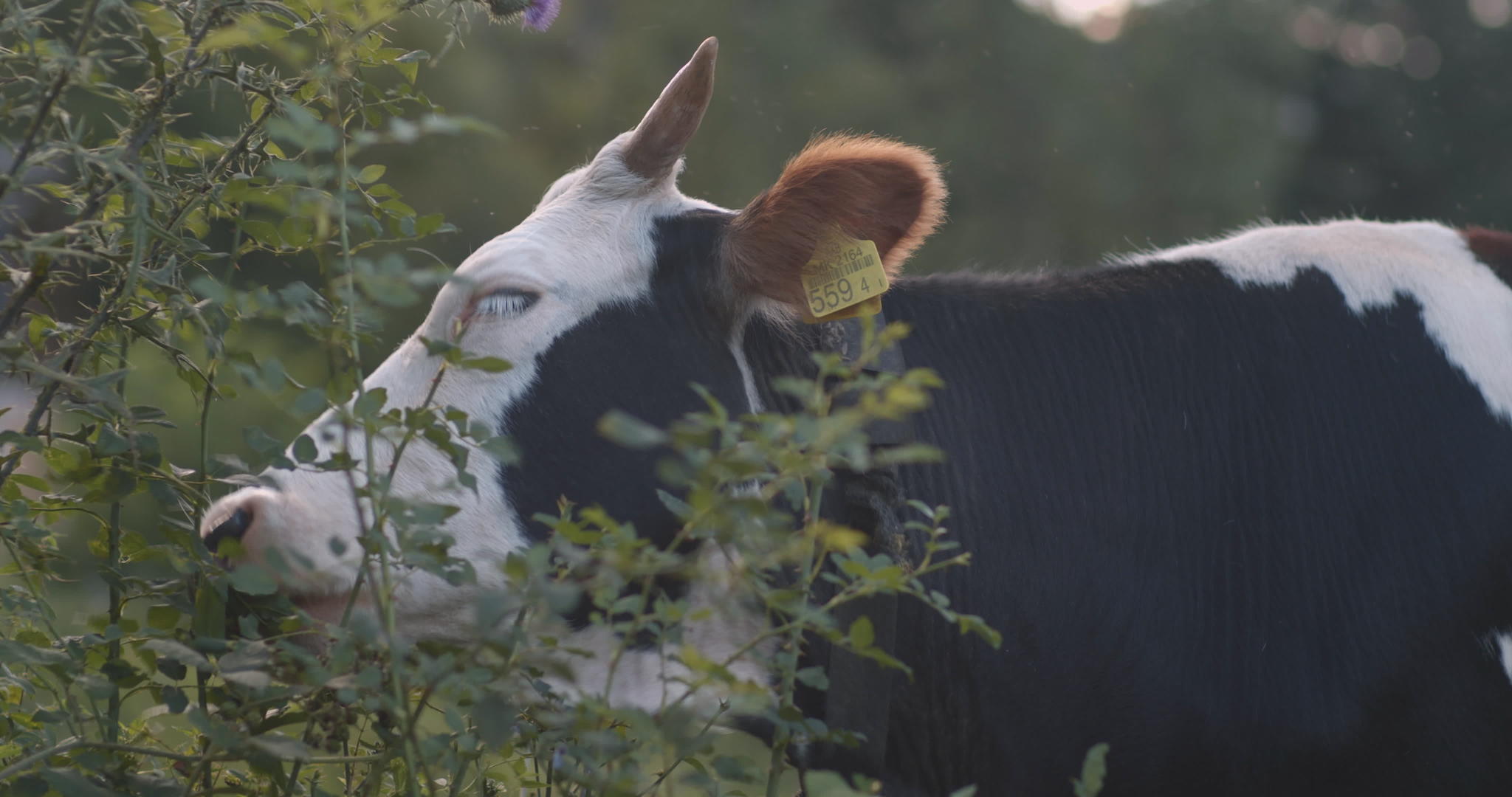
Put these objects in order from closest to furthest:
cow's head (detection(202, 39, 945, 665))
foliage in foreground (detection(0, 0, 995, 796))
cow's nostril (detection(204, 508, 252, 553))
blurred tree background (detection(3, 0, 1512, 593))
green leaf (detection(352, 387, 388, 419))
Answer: foliage in foreground (detection(0, 0, 995, 796)) < green leaf (detection(352, 387, 388, 419)) < cow's nostril (detection(204, 508, 252, 553)) < cow's head (detection(202, 39, 945, 665)) < blurred tree background (detection(3, 0, 1512, 593))

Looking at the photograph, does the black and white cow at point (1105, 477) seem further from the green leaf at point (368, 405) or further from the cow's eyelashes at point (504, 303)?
the green leaf at point (368, 405)

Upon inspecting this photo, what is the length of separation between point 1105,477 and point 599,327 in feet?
3.26

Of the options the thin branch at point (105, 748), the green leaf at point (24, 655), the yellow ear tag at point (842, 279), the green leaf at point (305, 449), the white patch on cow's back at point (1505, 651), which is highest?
the yellow ear tag at point (842, 279)

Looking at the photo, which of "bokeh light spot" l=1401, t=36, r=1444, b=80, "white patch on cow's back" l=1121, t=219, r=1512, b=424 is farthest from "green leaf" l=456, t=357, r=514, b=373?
"bokeh light spot" l=1401, t=36, r=1444, b=80

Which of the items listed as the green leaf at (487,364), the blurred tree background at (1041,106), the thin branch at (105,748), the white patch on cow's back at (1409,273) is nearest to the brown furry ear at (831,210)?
the white patch on cow's back at (1409,273)

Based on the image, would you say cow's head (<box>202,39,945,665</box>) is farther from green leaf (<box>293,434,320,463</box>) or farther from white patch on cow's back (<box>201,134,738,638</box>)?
green leaf (<box>293,434,320,463</box>)

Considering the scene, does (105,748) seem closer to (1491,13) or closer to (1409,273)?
(1409,273)

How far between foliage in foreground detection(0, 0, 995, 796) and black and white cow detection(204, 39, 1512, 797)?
168 millimetres

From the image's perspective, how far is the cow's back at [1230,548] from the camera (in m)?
2.43

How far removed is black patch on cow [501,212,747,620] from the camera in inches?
91.6

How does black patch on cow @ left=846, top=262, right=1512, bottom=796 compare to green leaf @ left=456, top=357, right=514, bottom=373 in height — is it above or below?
below

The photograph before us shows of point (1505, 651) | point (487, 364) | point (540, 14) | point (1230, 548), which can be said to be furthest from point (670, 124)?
point (1505, 651)

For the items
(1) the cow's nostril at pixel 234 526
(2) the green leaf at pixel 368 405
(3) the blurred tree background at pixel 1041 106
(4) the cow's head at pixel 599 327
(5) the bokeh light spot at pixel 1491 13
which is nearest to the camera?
(2) the green leaf at pixel 368 405

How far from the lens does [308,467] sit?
7.39 feet
